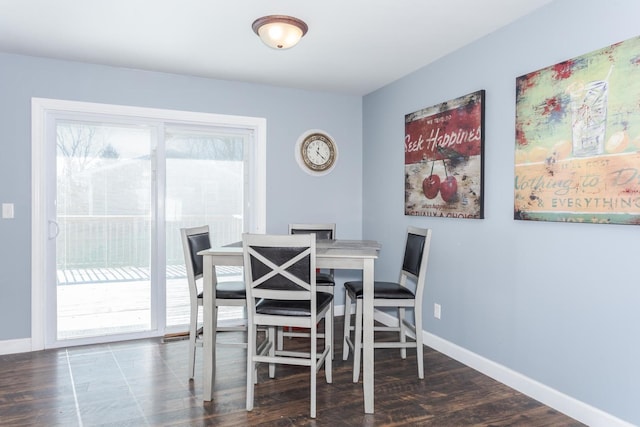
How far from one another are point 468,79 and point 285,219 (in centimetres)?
214

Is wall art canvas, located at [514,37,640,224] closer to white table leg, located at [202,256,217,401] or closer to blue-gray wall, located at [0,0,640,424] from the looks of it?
blue-gray wall, located at [0,0,640,424]

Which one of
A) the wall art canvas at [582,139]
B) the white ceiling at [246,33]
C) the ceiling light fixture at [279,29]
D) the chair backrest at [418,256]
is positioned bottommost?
the chair backrest at [418,256]

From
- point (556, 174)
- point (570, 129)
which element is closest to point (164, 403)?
point (556, 174)

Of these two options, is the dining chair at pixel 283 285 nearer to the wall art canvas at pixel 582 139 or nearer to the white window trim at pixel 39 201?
the wall art canvas at pixel 582 139

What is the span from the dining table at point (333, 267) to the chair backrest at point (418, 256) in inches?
17.3

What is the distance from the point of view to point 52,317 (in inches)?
139

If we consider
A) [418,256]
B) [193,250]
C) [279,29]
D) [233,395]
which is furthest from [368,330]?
[279,29]

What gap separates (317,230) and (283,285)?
68.6 inches

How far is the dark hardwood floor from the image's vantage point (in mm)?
2312

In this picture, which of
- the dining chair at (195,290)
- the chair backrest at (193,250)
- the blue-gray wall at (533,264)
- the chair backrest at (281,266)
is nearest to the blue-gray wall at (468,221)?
the blue-gray wall at (533,264)

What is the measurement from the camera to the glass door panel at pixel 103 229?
11.8ft

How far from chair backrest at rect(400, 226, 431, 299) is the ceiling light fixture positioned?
5.08ft

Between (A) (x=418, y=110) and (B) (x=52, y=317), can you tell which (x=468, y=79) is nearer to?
(A) (x=418, y=110)

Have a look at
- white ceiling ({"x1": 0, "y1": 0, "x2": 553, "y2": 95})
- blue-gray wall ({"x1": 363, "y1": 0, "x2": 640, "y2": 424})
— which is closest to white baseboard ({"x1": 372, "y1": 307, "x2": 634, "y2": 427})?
blue-gray wall ({"x1": 363, "y1": 0, "x2": 640, "y2": 424})
